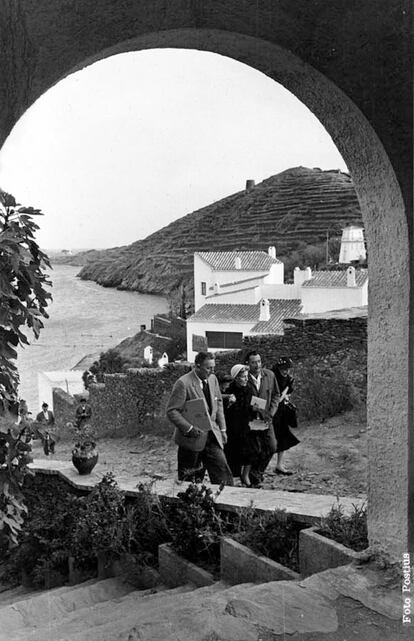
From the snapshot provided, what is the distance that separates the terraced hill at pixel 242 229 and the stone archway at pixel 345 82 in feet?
57.4

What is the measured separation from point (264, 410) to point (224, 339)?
14.6m

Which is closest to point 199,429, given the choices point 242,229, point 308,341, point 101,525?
point 101,525

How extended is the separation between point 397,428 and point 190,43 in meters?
1.85

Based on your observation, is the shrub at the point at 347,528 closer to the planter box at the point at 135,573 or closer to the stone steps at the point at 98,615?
the stone steps at the point at 98,615

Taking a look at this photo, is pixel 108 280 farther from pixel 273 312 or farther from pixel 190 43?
pixel 190 43

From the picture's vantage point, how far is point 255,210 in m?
47.6

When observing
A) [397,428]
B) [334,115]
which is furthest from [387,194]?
[397,428]

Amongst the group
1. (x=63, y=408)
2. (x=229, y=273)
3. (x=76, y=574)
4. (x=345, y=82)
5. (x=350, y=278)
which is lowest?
(x=63, y=408)

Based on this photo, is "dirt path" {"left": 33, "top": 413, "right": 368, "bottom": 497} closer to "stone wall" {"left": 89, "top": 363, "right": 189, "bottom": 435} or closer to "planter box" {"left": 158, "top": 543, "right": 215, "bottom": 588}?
"stone wall" {"left": 89, "top": 363, "right": 189, "bottom": 435}

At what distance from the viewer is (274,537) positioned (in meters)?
3.23

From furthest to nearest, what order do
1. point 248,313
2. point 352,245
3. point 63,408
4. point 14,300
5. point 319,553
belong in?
Answer: point 352,245
point 248,313
point 63,408
point 319,553
point 14,300

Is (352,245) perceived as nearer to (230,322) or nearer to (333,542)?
(230,322)

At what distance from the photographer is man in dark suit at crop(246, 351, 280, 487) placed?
5.60m

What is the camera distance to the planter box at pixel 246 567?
3.02 metres
